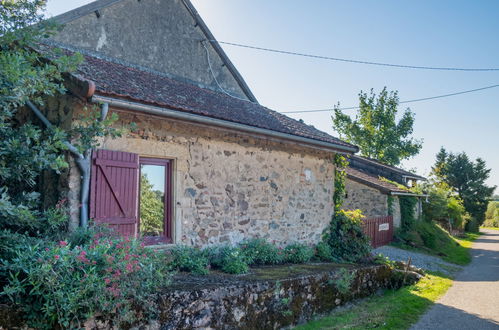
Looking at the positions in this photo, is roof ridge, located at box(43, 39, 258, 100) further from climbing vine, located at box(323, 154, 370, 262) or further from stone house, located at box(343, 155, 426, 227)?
stone house, located at box(343, 155, 426, 227)

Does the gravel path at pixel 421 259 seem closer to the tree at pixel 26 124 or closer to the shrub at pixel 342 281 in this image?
the shrub at pixel 342 281

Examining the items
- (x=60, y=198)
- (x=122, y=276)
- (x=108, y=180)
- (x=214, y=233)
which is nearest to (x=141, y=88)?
(x=108, y=180)

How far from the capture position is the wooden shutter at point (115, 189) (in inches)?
212

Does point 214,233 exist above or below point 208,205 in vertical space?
below

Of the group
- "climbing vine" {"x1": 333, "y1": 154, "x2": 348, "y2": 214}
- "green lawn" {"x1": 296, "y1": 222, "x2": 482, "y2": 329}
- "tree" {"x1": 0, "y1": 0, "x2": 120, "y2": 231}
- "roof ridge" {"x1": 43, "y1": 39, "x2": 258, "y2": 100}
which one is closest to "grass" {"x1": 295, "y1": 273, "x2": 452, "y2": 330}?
"green lawn" {"x1": 296, "y1": 222, "x2": 482, "y2": 329}

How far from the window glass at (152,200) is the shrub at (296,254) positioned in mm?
2898

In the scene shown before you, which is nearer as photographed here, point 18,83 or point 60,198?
point 18,83

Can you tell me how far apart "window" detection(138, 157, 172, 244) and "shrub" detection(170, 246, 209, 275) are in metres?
0.30

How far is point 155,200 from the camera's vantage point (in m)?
6.47

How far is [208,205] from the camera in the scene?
6.87m

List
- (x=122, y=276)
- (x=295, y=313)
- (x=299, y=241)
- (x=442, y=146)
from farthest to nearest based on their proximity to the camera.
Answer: (x=442, y=146) → (x=299, y=241) → (x=295, y=313) → (x=122, y=276)

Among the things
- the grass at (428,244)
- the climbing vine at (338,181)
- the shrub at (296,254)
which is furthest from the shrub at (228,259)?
the grass at (428,244)

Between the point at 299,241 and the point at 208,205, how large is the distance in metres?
2.78

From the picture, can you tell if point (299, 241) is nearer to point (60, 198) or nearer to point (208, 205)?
point (208, 205)
